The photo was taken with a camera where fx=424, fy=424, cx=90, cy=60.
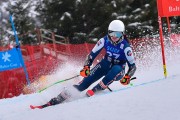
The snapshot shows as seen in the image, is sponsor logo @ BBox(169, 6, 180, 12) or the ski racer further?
sponsor logo @ BBox(169, 6, 180, 12)

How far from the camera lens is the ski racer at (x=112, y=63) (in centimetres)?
796

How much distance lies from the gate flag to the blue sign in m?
4.93

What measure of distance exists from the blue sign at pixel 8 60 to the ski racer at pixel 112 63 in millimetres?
4687

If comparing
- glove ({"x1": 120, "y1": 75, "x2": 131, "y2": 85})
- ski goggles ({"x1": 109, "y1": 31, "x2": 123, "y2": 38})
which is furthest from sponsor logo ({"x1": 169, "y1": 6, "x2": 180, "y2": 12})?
glove ({"x1": 120, "y1": 75, "x2": 131, "y2": 85})

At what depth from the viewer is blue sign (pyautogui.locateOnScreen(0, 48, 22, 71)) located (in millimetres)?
12414

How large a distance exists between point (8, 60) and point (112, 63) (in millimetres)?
4961

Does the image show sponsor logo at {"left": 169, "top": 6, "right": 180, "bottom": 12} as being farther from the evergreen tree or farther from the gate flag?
the evergreen tree

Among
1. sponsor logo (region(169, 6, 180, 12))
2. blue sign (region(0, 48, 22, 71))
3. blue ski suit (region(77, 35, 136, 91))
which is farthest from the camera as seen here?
blue sign (region(0, 48, 22, 71))

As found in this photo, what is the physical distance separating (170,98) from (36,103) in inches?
140

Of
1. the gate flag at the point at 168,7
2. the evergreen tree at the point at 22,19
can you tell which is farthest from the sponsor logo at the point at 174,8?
the evergreen tree at the point at 22,19

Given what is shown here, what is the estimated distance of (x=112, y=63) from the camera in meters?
8.36

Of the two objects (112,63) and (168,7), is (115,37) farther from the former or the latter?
(168,7)

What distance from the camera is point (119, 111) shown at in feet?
17.4

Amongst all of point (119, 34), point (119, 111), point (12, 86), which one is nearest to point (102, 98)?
point (119, 111)
